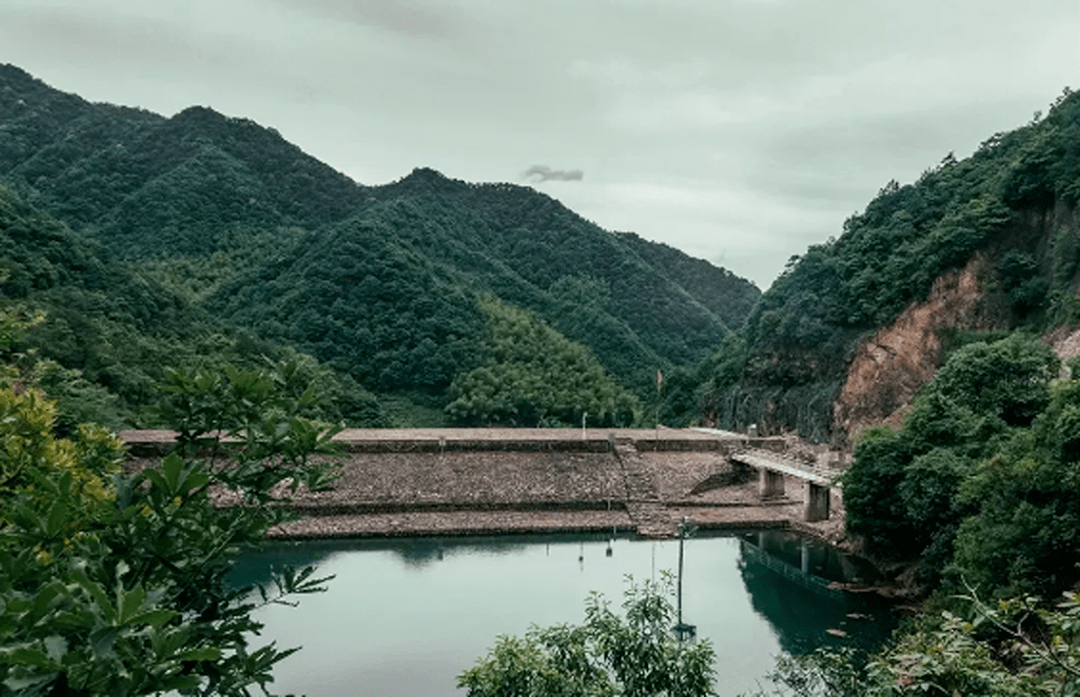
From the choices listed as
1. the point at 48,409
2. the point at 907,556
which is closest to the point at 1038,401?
the point at 907,556

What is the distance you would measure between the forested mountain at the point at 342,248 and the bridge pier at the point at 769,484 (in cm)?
1756

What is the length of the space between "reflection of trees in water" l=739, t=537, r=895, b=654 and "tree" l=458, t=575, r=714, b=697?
865 cm

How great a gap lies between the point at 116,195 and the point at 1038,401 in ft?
169

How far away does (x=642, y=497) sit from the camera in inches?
830

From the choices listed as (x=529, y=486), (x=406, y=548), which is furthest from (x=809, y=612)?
(x=406, y=548)

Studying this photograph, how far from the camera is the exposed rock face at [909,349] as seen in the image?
2553cm

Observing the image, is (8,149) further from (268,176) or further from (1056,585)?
(1056,585)

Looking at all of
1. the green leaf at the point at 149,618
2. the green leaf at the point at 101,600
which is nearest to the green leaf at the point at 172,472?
the green leaf at the point at 101,600

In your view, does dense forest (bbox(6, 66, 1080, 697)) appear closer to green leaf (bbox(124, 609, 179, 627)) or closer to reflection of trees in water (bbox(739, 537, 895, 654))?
green leaf (bbox(124, 609, 179, 627))

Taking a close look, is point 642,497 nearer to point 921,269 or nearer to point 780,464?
point 780,464

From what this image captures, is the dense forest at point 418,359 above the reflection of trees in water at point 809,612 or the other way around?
above

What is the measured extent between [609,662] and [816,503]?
17.2 metres

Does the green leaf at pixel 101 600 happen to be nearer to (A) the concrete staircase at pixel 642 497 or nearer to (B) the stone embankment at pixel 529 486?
(B) the stone embankment at pixel 529 486

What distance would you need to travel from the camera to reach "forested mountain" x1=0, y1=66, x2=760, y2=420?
37188 mm
